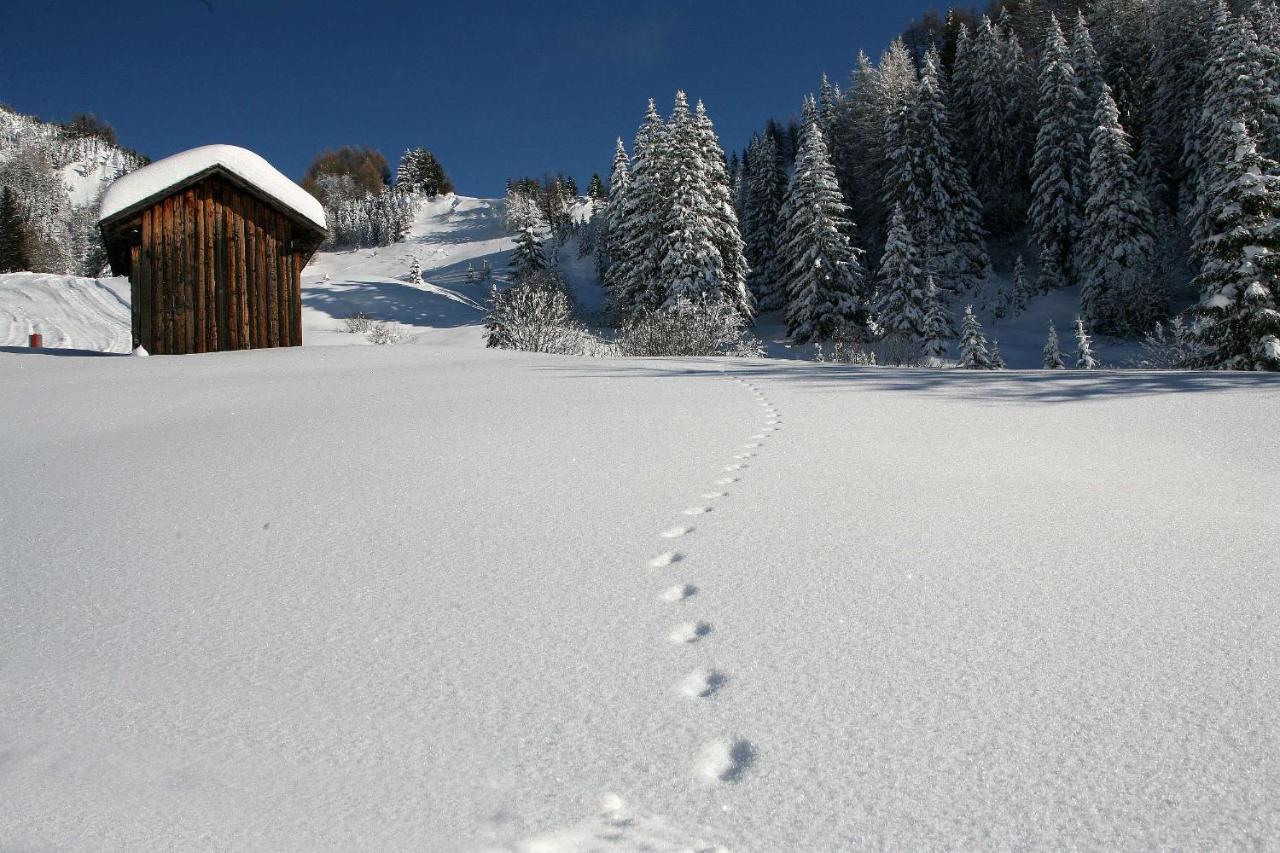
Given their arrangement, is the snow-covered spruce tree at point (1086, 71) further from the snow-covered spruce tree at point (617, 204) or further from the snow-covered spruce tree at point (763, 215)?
the snow-covered spruce tree at point (617, 204)

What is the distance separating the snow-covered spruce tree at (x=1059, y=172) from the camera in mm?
27703

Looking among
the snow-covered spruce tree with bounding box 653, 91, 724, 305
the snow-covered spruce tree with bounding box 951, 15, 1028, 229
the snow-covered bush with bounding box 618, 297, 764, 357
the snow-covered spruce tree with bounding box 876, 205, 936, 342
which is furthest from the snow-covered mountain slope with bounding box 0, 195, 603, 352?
the snow-covered spruce tree with bounding box 951, 15, 1028, 229

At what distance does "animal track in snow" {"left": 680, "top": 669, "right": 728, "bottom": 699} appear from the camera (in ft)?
5.21

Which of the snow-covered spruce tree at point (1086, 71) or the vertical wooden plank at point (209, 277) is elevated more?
the snow-covered spruce tree at point (1086, 71)

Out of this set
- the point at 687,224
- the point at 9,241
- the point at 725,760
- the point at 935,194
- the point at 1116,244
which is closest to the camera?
the point at 725,760

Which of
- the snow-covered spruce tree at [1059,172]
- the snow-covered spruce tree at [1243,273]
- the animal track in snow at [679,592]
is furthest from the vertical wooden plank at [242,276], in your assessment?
the snow-covered spruce tree at [1059,172]

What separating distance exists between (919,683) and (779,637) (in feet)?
1.16

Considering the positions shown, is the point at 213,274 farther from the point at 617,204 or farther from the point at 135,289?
the point at 617,204

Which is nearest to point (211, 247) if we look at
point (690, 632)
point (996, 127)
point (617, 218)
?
point (690, 632)

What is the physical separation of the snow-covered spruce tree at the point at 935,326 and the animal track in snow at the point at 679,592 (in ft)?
75.4

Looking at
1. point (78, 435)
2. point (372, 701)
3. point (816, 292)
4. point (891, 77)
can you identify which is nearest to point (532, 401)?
point (78, 435)

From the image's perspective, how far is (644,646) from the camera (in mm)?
1790

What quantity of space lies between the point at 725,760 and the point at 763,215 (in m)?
37.1

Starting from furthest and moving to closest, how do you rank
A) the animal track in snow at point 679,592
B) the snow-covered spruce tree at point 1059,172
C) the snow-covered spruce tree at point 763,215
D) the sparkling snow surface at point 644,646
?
the snow-covered spruce tree at point 763,215 → the snow-covered spruce tree at point 1059,172 → the animal track in snow at point 679,592 → the sparkling snow surface at point 644,646
